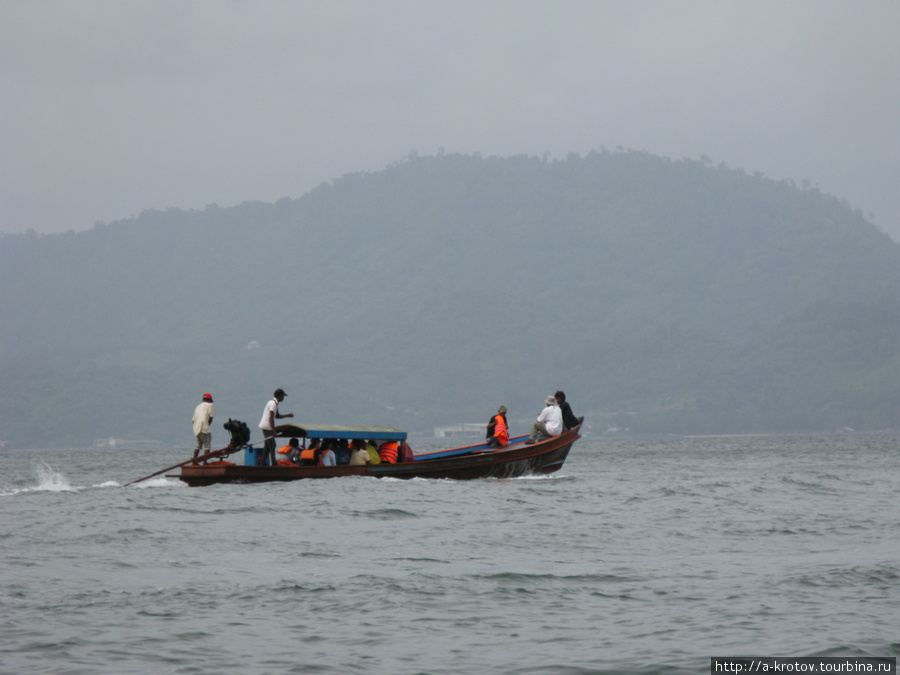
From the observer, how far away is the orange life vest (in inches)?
1205

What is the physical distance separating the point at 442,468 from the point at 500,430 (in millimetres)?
2140

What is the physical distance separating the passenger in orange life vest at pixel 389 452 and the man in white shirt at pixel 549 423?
3784 mm

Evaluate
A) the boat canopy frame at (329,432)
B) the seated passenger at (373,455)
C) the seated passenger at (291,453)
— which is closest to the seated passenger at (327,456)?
the boat canopy frame at (329,432)

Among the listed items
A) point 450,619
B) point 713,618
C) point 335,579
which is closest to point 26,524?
point 335,579

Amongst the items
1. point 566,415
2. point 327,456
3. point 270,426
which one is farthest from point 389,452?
point 566,415

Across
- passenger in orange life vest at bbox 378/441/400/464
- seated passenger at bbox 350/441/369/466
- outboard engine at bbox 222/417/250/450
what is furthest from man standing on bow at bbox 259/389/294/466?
passenger in orange life vest at bbox 378/441/400/464

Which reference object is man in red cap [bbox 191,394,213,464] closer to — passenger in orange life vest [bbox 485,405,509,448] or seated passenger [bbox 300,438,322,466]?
seated passenger [bbox 300,438,322,466]

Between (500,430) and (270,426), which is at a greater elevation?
(270,426)

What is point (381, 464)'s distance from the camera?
2881 centimetres

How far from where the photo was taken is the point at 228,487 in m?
27.7

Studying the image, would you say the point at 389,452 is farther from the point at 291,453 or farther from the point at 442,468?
the point at 291,453

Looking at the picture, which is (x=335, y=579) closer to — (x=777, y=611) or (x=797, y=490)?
(x=777, y=611)

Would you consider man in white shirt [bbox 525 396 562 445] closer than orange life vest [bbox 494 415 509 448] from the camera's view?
No

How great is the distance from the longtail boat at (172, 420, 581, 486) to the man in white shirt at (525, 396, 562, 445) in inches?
10.1
